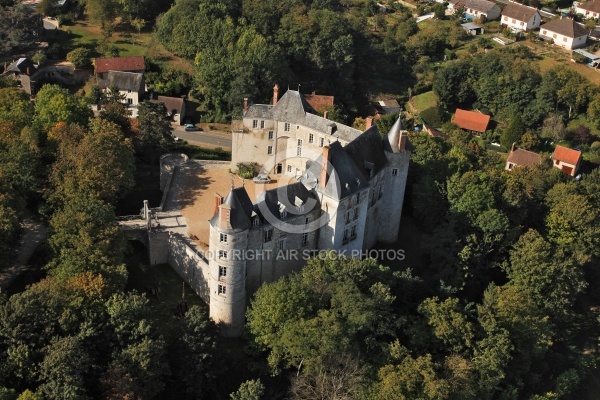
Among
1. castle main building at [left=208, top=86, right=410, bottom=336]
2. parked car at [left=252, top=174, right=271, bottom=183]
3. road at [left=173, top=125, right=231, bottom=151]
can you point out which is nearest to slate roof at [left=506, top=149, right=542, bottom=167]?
castle main building at [left=208, top=86, right=410, bottom=336]

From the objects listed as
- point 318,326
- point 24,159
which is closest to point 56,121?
point 24,159

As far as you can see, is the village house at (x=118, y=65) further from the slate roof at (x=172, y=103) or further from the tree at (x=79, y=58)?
the slate roof at (x=172, y=103)

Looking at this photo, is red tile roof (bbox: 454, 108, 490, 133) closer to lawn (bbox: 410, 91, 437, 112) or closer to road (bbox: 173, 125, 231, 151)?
lawn (bbox: 410, 91, 437, 112)

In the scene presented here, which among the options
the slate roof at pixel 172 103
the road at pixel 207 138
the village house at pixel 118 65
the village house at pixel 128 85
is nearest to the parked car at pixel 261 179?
the road at pixel 207 138

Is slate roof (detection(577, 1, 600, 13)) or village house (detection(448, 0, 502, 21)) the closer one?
village house (detection(448, 0, 502, 21))

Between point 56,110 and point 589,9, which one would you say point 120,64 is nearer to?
point 56,110

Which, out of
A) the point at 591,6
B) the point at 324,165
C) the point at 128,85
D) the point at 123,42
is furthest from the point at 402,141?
the point at 591,6
